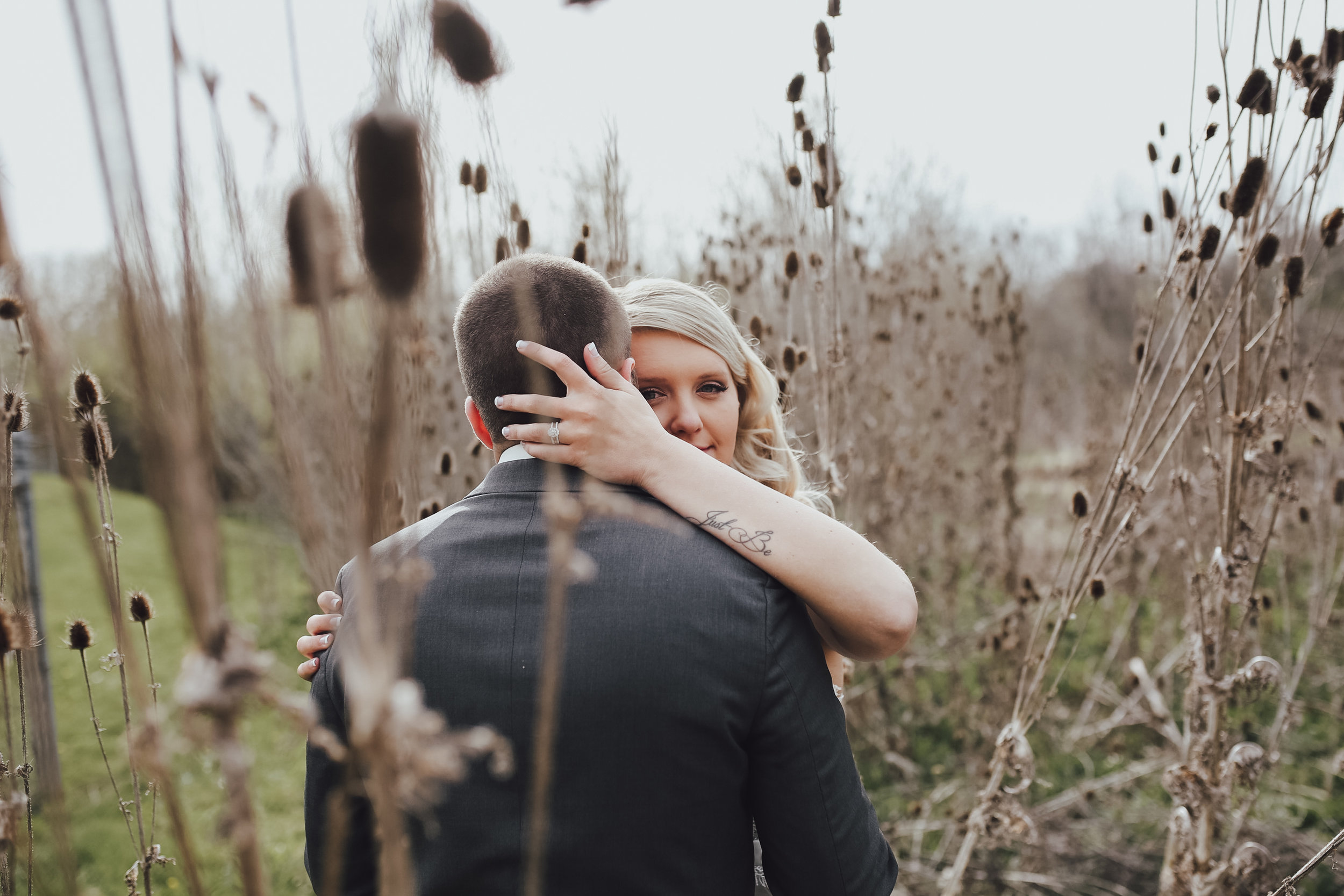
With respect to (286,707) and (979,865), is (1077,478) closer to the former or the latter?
(979,865)

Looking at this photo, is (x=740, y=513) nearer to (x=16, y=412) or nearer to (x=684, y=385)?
(x=684, y=385)

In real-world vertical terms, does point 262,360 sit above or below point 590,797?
above

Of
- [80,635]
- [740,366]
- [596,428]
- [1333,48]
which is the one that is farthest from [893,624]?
[1333,48]

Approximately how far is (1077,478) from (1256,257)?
13.2ft

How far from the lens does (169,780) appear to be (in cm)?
54

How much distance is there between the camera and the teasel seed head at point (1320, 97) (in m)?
1.93

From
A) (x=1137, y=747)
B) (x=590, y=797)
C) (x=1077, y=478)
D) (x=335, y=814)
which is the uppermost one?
(x=335, y=814)

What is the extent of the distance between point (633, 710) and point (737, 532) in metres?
0.33

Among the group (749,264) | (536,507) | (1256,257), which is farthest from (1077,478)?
(536,507)

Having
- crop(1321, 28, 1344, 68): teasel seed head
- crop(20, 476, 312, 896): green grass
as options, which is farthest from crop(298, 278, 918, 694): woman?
crop(1321, 28, 1344, 68): teasel seed head

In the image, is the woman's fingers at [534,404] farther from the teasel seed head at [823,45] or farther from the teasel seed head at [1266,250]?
the teasel seed head at [1266,250]

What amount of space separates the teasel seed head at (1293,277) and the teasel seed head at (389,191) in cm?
244

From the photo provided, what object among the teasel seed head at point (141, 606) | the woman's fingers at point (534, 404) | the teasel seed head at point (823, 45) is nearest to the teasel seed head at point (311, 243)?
the woman's fingers at point (534, 404)

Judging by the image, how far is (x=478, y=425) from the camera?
4.85 ft
